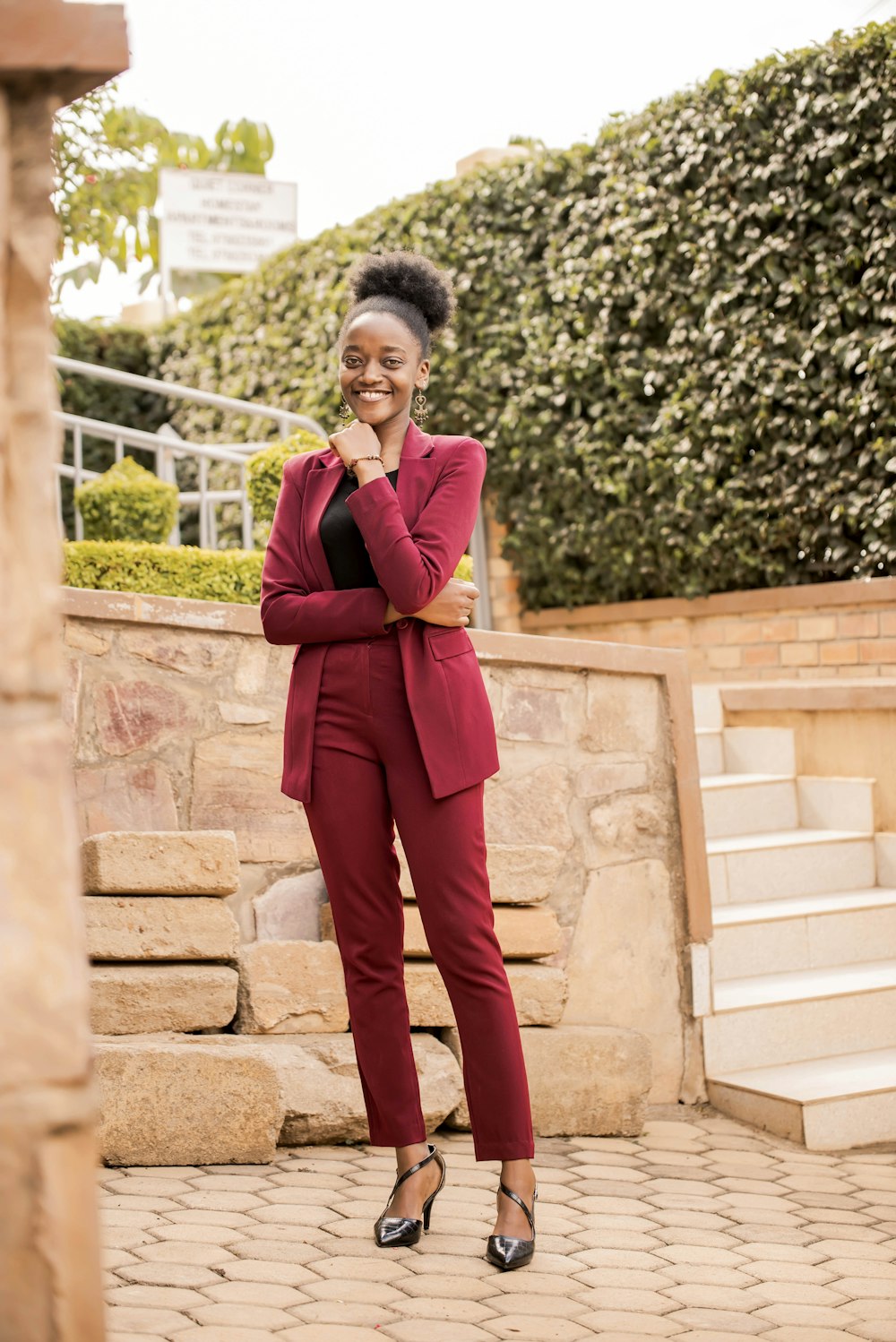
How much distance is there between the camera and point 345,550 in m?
2.81

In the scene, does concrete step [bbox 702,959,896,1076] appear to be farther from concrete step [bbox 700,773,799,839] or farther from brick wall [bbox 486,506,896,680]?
brick wall [bbox 486,506,896,680]

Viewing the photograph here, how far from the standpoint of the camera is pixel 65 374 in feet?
36.7

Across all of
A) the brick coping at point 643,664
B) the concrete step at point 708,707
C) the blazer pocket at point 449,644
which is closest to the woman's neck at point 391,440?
the blazer pocket at point 449,644

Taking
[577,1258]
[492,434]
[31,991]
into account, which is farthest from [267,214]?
[31,991]

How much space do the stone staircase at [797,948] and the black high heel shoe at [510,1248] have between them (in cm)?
149

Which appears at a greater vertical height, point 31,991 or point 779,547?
point 779,547

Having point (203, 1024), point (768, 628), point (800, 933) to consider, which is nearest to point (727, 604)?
point (768, 628)

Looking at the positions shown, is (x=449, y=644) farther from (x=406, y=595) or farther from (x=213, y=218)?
(x=213, y=218)

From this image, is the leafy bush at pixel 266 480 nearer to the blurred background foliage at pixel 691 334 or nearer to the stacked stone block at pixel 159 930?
the blurred background foliage at pixel 691 334

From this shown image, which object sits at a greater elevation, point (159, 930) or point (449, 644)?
point (449, 644)

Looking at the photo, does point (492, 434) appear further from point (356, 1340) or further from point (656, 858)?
point (356, 1340)

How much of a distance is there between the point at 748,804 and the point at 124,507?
290 centimetres

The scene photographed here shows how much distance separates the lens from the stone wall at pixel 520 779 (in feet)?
12.6

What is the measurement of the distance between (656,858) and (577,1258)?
1714 mm
